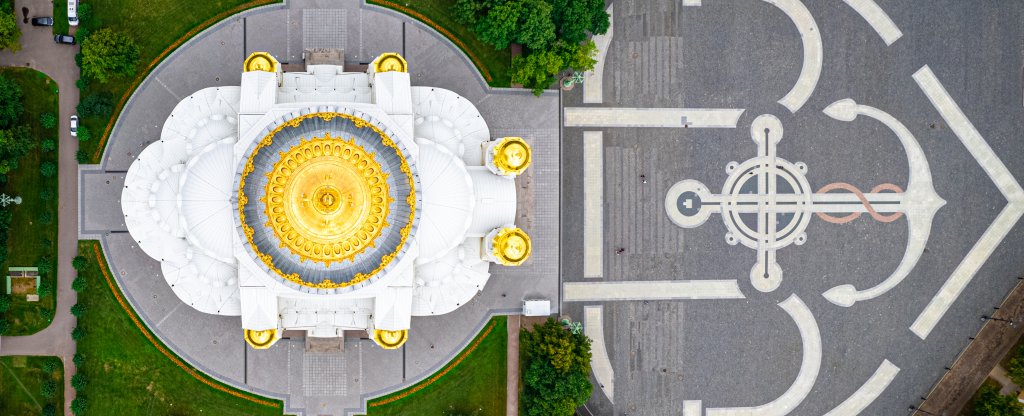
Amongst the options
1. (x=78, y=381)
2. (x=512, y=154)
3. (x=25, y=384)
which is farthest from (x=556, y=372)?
(x=25, y=384)

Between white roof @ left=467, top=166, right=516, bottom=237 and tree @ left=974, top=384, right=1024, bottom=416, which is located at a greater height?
white roof @ left=467, top=166, right=516, bottom=237

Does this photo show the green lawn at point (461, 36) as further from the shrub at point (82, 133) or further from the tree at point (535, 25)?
the shrub at point (82, 133)

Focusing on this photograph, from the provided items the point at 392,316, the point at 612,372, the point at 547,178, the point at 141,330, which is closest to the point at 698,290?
the point at 612,372

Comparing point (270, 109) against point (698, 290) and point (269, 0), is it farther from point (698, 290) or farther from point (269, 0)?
point (698, 290)

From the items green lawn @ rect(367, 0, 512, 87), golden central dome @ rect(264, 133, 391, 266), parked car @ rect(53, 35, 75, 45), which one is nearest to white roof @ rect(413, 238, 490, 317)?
golden central dome @ rect(264, 133, 391, 266)

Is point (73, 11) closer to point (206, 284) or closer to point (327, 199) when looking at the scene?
point (206, 284)

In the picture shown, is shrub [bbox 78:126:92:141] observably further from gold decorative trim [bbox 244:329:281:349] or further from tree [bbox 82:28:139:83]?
gold decorative trim [bbox 244:329:281:349]
